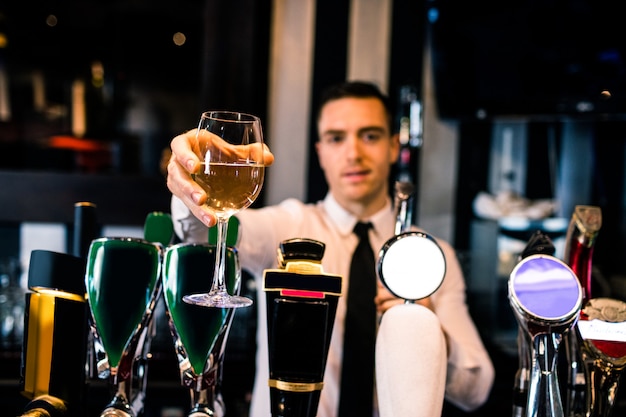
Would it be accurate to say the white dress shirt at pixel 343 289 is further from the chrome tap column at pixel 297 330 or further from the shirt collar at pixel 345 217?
the chrome tap column at pixel 297 330

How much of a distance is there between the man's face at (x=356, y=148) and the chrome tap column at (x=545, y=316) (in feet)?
3.81

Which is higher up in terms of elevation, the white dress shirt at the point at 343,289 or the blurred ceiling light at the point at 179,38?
the blurred ceiling light at the point at 179,38

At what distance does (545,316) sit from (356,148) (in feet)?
4.05

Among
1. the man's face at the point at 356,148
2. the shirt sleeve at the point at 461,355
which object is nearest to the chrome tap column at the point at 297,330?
the shirt sleeve at the point at 461,355

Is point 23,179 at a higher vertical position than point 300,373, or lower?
higher

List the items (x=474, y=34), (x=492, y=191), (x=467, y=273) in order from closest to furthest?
1. (x=474, y=34)
2. (x=467, y=273)
3. (x=492, y=191)

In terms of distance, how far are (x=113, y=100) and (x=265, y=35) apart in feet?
3.14

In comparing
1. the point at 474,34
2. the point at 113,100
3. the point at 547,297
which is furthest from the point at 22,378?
the point at 113,100

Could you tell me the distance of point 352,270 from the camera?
67.1 inches

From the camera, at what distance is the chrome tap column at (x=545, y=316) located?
821mm

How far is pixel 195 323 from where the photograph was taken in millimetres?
841

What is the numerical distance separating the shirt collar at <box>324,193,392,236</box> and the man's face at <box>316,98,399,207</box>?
0.03 metres

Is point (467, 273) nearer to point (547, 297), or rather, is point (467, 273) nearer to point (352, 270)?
point (352, 270)

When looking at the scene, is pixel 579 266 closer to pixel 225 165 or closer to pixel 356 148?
pixel 225 165
